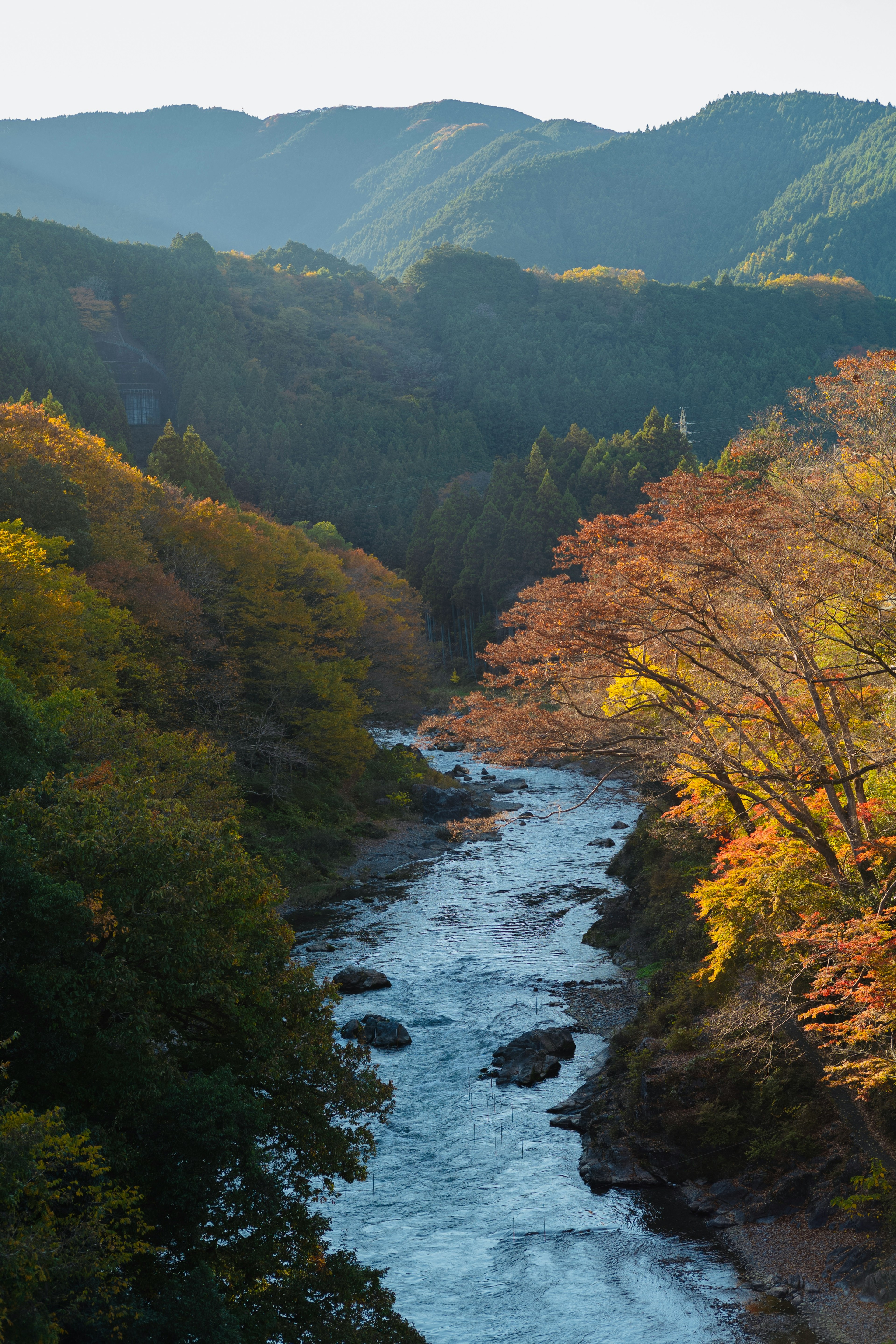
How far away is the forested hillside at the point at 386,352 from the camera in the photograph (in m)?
102

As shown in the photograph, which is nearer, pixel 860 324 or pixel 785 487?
pixel 785 487

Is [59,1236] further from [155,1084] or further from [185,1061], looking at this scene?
[185,1061]

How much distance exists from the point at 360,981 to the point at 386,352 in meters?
130

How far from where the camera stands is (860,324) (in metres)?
148

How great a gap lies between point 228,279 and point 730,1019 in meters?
144

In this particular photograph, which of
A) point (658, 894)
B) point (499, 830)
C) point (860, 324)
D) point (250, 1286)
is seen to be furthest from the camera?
point (860, 324)

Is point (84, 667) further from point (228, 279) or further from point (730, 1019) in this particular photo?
point (228, 279)

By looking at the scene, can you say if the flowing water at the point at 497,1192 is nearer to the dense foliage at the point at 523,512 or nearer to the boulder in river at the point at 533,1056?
the boulder in river at the point at 533,1056

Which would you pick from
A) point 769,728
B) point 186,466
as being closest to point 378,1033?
point 769,728

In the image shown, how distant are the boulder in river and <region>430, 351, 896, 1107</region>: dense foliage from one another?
5.13 meters

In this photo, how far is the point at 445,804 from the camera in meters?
44.0

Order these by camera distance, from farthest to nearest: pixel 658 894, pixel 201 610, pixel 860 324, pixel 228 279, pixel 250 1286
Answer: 1. pixel 860 324
2. pixel 228 279
3. pixel 201 610
4. pixel 658 894
5. pixel 250 1286

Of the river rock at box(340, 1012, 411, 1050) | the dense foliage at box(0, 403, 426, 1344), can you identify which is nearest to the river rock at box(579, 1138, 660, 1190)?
the dense foliage at box(0, 403, 426, 1344)

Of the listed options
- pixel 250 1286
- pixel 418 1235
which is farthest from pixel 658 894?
pixel 250 1286
